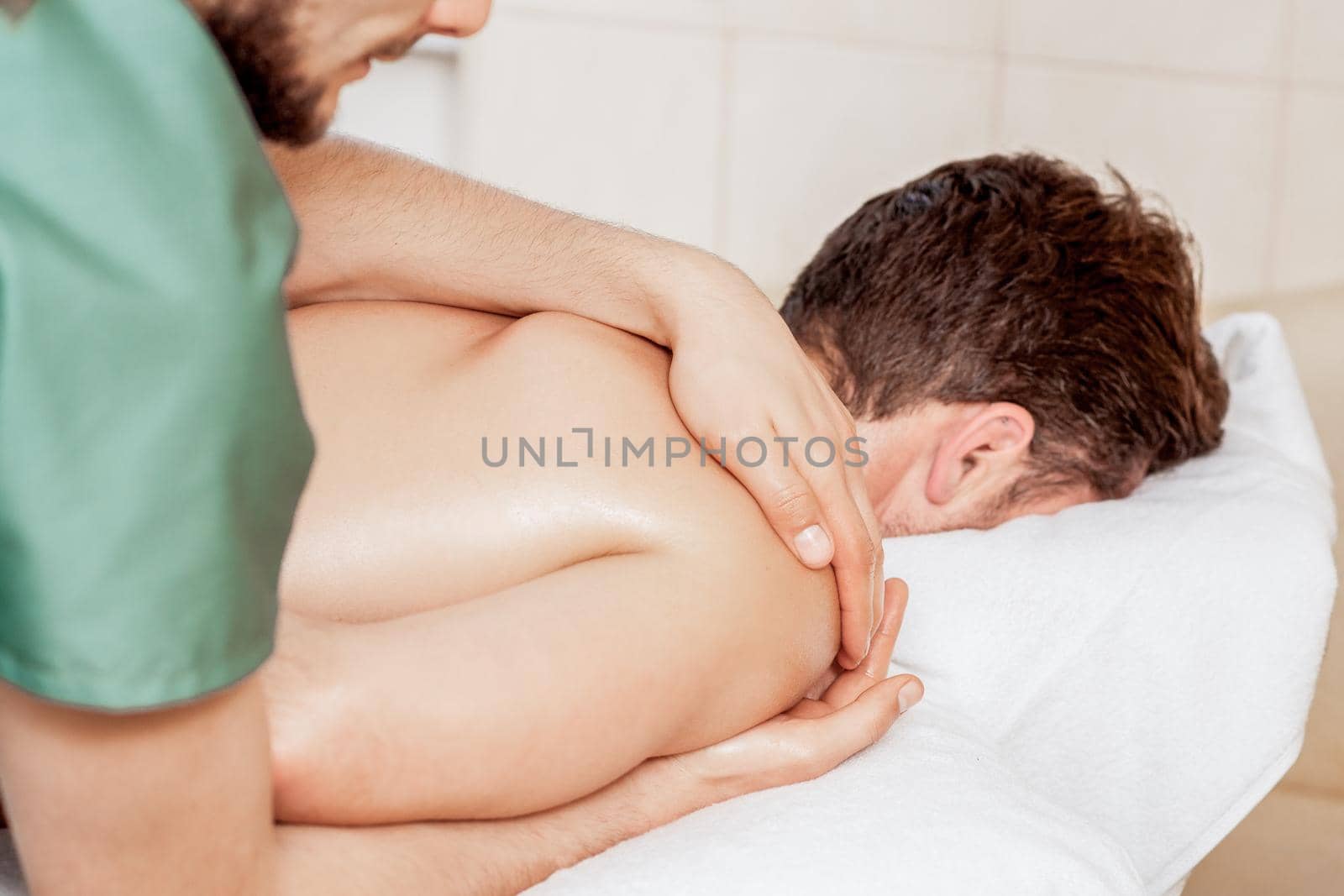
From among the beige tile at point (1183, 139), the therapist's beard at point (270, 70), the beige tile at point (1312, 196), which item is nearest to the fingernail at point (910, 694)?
the therapist's beard at point (270, 70)

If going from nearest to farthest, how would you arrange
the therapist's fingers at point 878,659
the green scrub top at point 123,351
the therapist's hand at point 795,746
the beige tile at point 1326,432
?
the green scrub top at point 123,351 → the therapist's hand at point 795,746 → the therapist's fingers at point 878,659 → the beige tile at point 1326,432

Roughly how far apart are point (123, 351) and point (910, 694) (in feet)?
2.19

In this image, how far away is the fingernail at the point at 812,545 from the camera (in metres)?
0.89

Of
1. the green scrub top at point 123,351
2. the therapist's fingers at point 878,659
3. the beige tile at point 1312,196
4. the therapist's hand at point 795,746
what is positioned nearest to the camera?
the green scrub top at point 123,351

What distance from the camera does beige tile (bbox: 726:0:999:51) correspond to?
6.51 feet

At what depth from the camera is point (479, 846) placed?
2.51 feet

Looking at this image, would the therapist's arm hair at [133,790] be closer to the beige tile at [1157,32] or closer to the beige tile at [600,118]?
the beige tile at [600,118]

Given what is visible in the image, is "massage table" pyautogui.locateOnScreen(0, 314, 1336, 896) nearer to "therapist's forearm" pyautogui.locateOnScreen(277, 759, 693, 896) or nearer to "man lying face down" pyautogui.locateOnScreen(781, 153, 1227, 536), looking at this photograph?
"man lying face down" pyautogui.locateOnScreen(781, 153, 1227, 536)

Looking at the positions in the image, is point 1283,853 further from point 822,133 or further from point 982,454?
point 822,133

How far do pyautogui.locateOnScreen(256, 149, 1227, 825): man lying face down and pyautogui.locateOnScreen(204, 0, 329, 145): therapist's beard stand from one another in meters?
0.24

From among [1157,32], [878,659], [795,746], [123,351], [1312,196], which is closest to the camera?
[123,351]

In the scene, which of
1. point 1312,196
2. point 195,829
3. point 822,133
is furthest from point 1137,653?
point 1312,196

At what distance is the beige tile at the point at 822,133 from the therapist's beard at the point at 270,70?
138 cm

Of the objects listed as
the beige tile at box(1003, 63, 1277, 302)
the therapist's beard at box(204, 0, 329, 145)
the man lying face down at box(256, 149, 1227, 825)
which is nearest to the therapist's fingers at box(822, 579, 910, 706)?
the man lying face down at box(256, 149, 1227, 825)
